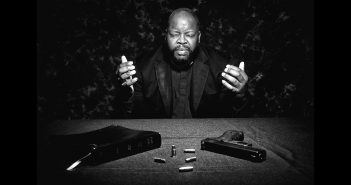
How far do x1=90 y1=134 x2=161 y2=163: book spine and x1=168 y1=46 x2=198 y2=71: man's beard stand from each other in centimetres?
162

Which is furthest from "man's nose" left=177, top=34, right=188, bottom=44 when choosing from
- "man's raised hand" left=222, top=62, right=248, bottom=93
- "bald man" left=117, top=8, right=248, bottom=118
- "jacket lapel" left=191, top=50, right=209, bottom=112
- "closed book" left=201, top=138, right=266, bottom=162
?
"closed book" left=201, top=138, right=266, bottom=162

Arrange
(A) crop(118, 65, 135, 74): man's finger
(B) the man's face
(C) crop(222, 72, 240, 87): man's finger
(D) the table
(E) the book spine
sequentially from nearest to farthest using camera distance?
(D) the table → (E) the book spine → (A) crop(118, 65, 135, 74): man's finger → (C) crop(222, 72, 240, 87): man's finger → (B) the man's face

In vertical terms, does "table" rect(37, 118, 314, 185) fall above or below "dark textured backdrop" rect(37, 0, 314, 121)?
below

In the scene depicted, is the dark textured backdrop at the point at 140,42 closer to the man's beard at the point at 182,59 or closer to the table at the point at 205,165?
the man's beard at the point at 182,59

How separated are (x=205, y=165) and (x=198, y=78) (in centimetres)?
189

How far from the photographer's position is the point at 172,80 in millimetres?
3186

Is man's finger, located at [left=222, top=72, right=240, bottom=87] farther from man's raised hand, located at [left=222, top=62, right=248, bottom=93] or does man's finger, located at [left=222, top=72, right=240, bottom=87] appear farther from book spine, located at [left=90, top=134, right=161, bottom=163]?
book spine, located at [left=90, top=134, right=161, bottom=163]

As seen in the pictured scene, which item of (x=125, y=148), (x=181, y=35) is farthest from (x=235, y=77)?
(x=125, y=148)

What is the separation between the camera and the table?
44.2 inches

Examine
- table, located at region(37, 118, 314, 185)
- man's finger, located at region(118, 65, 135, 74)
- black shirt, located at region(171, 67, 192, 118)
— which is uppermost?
man's finger, located at region(118, 65, 135, 74)

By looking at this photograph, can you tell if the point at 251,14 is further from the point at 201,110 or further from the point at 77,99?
the point at 77,99

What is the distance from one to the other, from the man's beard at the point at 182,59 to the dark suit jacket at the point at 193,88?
0.17 feet

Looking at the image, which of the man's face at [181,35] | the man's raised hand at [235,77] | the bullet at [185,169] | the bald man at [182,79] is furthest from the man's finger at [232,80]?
the bullet at [185,169]

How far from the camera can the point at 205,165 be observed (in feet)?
4.18
